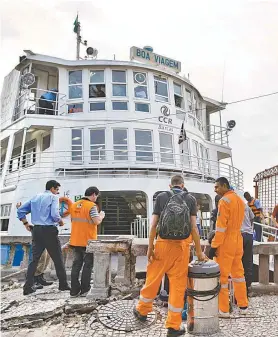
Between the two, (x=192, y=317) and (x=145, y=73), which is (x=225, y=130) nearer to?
(x=145, y=73)

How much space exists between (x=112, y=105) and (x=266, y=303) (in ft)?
36.6

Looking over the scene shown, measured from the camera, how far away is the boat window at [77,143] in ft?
44.2

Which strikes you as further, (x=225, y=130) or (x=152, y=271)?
(x=225, y=130)

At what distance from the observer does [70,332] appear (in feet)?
12.8

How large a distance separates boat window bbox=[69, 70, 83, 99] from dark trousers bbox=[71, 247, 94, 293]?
10.4 metres

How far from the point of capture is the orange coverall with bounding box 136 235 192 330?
3684 mm

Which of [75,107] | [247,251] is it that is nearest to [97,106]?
[75,107]

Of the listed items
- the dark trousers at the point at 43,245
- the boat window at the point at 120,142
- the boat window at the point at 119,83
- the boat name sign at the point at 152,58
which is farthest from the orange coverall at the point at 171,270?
the boat name sign at the point at 152,58

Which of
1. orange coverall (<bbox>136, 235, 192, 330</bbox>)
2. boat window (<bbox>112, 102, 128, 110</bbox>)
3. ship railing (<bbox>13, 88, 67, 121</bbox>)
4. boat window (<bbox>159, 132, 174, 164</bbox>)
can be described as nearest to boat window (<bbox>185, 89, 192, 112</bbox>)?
boat window (<bbox>159, 132, 174, 164</bbox>)

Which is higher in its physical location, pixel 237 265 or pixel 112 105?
pixel 112 105

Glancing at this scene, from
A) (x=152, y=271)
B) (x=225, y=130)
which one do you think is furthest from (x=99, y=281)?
(x=225, y=130)

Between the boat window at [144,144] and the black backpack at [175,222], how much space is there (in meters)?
9.89

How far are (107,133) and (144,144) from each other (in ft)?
5.56

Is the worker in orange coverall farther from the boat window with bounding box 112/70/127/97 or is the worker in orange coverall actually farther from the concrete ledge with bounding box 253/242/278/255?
the boat window with bounding box 112/70/127/97
